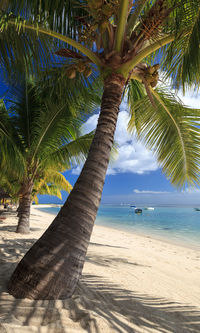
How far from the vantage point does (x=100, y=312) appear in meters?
1.87

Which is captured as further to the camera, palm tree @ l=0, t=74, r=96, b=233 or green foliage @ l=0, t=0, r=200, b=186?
palm tree @ l=0, t=74, r=96, b=233

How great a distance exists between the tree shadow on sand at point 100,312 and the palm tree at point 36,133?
3.97 meters

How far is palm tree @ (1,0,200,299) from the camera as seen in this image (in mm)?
1969

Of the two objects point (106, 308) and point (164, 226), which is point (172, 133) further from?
point (164, 226)

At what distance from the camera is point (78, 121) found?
253 inches

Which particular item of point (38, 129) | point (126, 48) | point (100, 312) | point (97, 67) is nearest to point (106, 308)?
point (100, 312)

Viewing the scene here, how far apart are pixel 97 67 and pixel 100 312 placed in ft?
10.4

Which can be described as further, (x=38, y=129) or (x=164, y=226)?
(x=164, y=226)

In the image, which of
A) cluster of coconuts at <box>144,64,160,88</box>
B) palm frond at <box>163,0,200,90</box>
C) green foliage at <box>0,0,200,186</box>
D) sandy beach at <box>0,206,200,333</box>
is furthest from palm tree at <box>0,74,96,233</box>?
sandy beach at <box>0,206,200,333</box>

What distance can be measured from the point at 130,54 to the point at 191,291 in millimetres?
3918

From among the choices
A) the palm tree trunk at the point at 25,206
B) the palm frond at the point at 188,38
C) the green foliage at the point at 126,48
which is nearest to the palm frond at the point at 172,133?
the green foliage at the point at 126,48

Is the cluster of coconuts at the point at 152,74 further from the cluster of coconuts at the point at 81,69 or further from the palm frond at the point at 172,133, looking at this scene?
the palm frond at the point at 172,133

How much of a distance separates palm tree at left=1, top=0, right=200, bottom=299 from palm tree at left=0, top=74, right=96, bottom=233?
6.35 ft

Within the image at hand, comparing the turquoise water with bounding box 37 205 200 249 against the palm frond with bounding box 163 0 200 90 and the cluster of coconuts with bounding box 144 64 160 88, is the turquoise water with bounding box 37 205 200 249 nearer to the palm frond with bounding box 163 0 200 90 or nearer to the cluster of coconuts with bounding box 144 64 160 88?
the palm frond with bounding box 163 0 200 90
